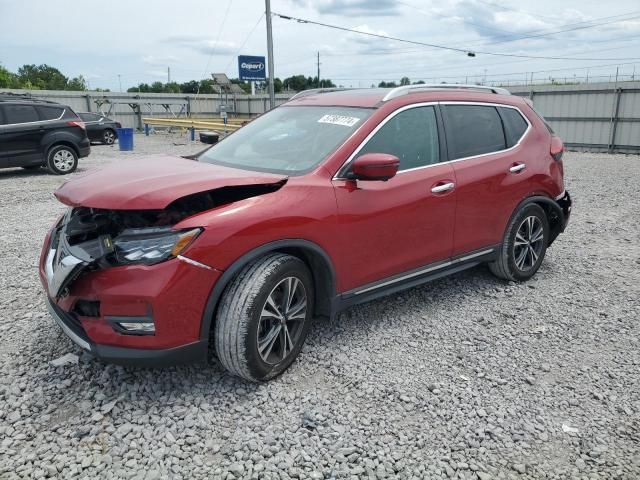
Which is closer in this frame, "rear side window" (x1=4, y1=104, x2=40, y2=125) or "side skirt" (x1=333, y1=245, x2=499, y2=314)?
"side skirt" (x1=333, y1=245, x2=499, y2=314)

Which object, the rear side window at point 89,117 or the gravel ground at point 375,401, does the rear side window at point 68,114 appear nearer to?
the rear side window at point 89,117

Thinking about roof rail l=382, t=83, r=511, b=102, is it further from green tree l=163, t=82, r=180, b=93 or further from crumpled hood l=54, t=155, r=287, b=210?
green tree l=163, t=82, r=180, b=93

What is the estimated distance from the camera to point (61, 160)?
12.6 metres

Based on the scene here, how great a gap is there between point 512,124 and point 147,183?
337cm

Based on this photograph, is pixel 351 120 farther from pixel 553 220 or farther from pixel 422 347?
pixel 553 220

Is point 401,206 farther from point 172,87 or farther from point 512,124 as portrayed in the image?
point 172,87

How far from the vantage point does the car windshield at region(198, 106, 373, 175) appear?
11.6 feet

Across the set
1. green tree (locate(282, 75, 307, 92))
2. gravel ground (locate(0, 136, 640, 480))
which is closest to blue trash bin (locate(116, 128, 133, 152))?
gravel ground (locate(0, 136, 640, 480))

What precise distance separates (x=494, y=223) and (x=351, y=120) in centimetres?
166

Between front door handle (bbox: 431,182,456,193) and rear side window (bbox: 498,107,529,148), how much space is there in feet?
3.30

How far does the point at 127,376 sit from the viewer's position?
3227mm

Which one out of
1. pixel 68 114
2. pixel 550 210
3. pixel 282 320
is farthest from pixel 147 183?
pixel 68 114

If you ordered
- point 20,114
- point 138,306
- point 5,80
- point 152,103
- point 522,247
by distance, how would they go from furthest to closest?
point 5,80
point 152,103
point 20,114
point 522,247
point 138,306

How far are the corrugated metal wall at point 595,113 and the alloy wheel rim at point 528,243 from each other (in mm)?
14597
